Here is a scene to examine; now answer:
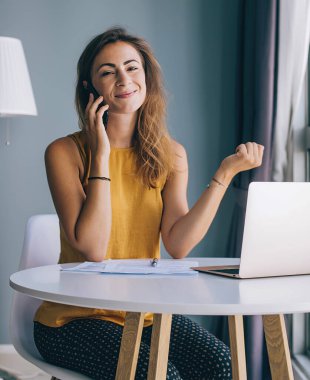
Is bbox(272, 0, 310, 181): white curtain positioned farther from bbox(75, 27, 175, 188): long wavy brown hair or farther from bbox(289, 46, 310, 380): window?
bbox(75, 27, 175, 188): long wavy brown hair

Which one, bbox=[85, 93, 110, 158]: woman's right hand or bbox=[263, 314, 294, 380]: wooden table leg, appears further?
bbox=[85, 93, 110, 158]: woman's right hand

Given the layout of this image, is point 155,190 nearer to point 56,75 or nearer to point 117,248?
point 117,248

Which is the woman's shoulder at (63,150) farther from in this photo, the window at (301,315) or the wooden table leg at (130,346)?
the window at (301,315)

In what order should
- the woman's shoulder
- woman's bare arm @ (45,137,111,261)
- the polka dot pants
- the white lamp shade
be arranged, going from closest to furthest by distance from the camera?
the polka dot pants < woman's bare arm @ (45,137,111,261) < the woman's shoulder < the white lamp shade

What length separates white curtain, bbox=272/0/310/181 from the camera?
2.54 m

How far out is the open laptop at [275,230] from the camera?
1.35 metres

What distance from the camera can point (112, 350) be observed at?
146 cm

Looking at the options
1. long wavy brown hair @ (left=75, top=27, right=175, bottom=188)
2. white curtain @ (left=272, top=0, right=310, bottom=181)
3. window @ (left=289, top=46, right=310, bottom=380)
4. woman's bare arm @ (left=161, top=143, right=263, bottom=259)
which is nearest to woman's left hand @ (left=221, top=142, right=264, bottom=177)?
woman's bare arm @ (left=161, top=143, right=263, bottom=259)

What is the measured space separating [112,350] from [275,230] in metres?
0.43

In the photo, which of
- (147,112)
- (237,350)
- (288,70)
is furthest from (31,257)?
(288,70)

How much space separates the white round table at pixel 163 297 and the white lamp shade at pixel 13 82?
141cm

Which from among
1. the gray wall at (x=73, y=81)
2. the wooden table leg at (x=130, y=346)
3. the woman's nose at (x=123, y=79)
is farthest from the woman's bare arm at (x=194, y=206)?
the gray wall at (x=73, y=81)

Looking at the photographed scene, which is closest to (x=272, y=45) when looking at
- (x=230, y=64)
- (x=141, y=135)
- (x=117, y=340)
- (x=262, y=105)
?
(x=262, y=105)

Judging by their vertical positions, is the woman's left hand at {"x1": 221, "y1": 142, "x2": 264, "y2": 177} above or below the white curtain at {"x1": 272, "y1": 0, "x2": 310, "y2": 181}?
below
